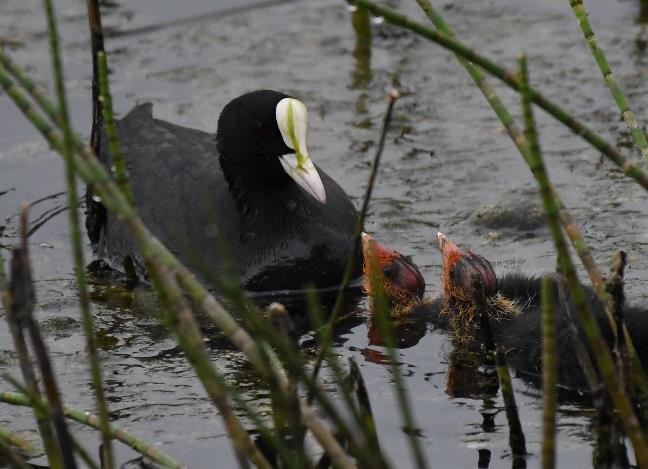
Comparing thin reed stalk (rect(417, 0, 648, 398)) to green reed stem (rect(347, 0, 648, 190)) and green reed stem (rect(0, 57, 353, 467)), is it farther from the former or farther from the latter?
green reed stem (rect(0, 57, 353, 467))

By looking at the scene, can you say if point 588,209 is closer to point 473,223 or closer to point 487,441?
point 473,223

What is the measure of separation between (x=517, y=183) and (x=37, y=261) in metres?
2.64

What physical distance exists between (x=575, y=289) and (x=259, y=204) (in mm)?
3784

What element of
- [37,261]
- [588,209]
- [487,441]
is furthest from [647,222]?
[37,261]

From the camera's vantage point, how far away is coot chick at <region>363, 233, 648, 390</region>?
5.02 meters

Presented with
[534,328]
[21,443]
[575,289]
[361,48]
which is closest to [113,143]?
[575,289]

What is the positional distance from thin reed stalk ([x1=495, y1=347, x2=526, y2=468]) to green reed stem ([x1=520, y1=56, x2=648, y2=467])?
606 mm

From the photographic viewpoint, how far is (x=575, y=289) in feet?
10.2

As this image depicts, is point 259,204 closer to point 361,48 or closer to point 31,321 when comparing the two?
point 361,48

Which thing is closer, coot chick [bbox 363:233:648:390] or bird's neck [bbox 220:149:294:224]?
coot chick [bbox 363:233:648:390]

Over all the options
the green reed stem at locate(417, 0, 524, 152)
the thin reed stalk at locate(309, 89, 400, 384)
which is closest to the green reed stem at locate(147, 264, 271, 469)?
the thin reed stalk at locate(309, 89, 400, 384)

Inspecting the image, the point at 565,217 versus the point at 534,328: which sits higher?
the point at 565,217

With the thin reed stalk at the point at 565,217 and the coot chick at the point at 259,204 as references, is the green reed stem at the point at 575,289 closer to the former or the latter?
the thin reed stalk at the point at 565,217

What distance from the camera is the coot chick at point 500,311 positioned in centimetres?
502
